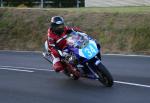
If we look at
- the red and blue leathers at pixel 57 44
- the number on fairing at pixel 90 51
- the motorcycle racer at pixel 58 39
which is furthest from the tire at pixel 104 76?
the red and blue leathers at pixel 57 44

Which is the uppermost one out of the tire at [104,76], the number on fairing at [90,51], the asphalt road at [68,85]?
the number on fairing at [90,51]

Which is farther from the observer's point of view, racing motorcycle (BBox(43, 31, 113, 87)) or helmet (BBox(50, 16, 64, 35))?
helmet (BBox(50, 16, 64, 35))

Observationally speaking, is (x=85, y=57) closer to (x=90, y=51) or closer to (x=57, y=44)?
(x=90, y=51)

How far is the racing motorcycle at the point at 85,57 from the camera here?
45.2 ft

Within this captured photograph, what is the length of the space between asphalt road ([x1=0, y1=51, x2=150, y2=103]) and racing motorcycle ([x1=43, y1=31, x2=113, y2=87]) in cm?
27

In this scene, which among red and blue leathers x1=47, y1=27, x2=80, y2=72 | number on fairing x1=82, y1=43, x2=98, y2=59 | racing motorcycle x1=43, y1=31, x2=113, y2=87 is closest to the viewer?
racing motorcycle x1=43, y1=31, x2=113, y2=87

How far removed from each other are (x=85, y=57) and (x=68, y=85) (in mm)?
1117

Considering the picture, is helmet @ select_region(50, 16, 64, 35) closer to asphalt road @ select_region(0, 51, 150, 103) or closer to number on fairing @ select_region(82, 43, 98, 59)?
number on fairing @ select_region(82, 43, 98, 59)

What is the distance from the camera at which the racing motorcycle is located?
13773 millimetres

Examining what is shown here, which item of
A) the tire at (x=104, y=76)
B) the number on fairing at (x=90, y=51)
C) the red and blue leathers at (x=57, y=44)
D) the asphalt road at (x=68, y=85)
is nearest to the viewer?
the asphalt road at (x=68, y=85)

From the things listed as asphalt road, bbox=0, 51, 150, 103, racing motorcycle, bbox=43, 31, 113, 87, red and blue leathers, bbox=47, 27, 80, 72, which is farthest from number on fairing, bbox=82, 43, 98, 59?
red and blue leathers, bbox=47, 27, 80, 72

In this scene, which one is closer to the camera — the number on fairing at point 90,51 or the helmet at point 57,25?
the number on fairing at point 90,51

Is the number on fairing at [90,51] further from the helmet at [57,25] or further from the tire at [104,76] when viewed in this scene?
the helmet at [57,25]

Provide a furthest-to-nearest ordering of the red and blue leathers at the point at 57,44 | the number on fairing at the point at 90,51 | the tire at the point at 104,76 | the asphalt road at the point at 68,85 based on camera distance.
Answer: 1. the red and blue leathers at the point at 57,44
2. the number on fairing at the point at 90,51
3. the tire at the point at 104,76
4. the asphalt road at the point at 68,85
